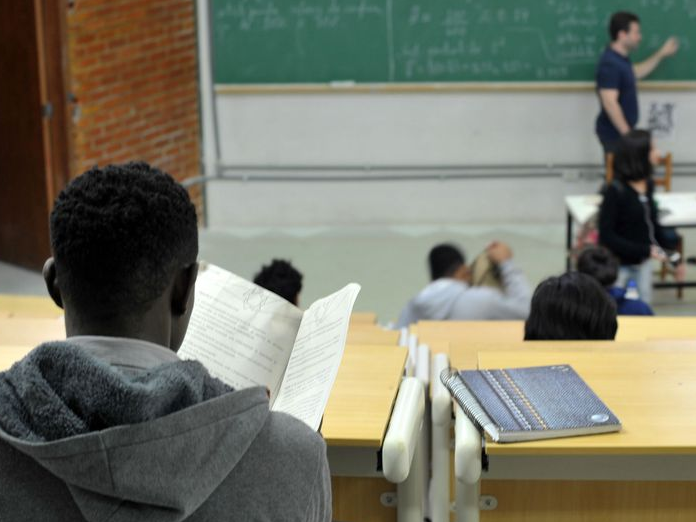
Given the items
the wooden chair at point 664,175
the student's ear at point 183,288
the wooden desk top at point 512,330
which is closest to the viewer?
the student's ear at point 183,288

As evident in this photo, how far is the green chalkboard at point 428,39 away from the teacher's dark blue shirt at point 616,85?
361 millimetres

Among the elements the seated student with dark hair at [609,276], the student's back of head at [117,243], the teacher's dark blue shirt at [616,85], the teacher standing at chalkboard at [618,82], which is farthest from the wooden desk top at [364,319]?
the student's back of head at [117,243]

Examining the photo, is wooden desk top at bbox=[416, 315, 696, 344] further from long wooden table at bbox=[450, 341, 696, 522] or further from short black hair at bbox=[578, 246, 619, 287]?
long wooden table at bbox=[450, 341, 696, 522]

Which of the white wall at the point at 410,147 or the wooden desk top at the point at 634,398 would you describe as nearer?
the wooden desk top at the point at 634,398

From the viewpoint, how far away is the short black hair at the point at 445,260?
15.8 ft

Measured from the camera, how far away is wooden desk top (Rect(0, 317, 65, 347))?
281cm

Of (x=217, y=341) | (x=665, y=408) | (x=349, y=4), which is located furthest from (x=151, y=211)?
(x=349, y=4)

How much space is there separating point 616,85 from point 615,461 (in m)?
5.25

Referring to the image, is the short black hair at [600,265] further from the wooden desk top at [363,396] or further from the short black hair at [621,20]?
the short black hair at [621,20]

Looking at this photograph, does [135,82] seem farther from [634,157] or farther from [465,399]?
[465,399]

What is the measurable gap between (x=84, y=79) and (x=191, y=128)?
47.6 inches

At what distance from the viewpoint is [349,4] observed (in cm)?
764

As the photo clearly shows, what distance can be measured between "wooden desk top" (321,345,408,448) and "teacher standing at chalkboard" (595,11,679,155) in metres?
4.91

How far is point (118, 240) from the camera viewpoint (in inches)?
52.4
